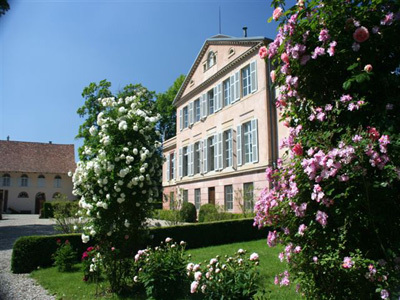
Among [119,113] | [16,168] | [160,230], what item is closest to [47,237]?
[160,230]

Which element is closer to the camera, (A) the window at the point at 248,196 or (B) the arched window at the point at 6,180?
(A) the window at the point at 248,196

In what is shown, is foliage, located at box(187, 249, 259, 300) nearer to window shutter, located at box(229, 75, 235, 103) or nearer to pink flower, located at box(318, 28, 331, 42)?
pink flower, located at box(318, 28, 331, 42)

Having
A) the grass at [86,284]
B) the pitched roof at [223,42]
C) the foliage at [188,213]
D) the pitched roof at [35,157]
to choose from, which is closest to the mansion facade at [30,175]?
the pitched roof at [35,157]

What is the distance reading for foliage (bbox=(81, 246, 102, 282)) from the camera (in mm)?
6109

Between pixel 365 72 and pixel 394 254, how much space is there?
140 cm

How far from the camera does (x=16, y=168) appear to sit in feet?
128

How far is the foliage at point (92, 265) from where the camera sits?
6.11 metres

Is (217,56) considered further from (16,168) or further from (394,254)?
(16,168)

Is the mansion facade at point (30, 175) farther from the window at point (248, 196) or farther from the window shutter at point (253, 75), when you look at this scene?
the window shutter at point (253, 75)

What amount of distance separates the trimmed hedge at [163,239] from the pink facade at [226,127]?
9.89 ft

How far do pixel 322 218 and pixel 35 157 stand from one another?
45140mm

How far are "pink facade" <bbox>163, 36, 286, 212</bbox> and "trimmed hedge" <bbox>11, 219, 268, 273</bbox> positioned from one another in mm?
3014

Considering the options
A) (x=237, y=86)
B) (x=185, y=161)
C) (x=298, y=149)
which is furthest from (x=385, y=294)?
(x=185, y=161)

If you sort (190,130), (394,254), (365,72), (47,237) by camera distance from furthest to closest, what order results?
(190,130) → (47,237) → (365,72) → (394,254)
